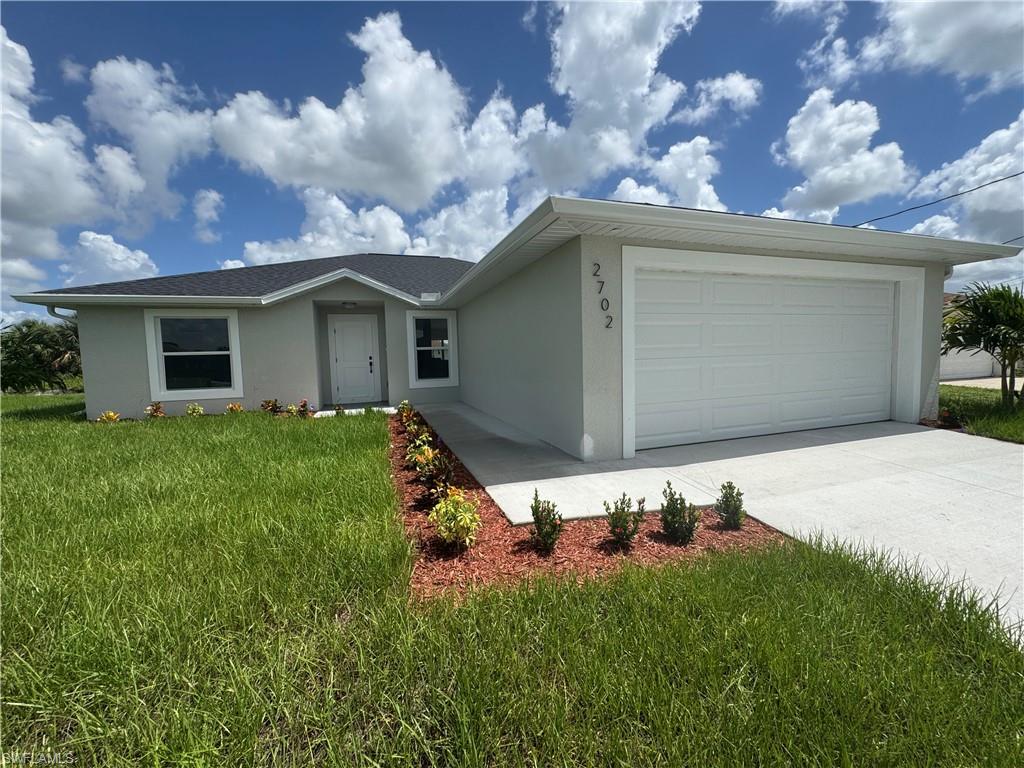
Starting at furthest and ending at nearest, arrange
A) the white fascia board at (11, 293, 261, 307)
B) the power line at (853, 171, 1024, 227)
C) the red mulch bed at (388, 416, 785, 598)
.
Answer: the power line at (853, 171, 1024, 227), the white fascia board at (11, 293, 261, 307), the red mulch bed at (388, 416, 785, 598)

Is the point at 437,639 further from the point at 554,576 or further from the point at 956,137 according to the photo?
the point at 956,137

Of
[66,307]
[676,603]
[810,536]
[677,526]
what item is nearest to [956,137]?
[810,536]

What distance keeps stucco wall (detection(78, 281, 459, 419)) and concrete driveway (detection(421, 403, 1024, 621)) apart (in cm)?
533

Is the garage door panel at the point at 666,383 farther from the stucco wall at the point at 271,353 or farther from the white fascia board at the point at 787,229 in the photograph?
the stucco wall at the point at 271,353

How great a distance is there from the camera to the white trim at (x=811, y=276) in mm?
5160

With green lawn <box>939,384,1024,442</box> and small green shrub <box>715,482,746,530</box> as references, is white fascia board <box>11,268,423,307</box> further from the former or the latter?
green lawn <box>939,384,1024,442</box>

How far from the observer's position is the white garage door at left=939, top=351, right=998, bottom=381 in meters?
16.0

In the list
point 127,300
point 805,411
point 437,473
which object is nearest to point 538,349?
point 437,473

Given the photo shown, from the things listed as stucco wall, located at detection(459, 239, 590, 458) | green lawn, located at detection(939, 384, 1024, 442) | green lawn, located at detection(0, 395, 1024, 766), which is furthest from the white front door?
green lawn, located at detection(939, 384, 1024, 442)

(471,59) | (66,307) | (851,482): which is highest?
(471,59)

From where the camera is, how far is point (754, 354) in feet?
20.3

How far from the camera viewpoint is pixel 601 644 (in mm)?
1878

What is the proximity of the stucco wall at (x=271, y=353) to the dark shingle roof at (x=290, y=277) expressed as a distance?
0.73 m

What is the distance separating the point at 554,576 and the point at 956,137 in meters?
15.7
